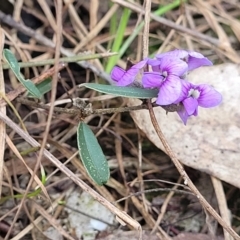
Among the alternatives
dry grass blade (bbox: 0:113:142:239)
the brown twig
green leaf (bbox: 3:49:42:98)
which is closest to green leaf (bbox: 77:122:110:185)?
dry grass blade (bbox: 0:113:142:239)

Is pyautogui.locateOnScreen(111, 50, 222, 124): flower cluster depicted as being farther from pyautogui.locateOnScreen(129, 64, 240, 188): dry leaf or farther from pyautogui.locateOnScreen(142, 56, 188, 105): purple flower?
pyautogui.locateOnScreen(129, 64, 240, 188): dry leaf

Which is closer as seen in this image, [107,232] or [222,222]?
[222,222]

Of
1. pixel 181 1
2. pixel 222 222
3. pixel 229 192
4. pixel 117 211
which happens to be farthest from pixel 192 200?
pixel 181 1

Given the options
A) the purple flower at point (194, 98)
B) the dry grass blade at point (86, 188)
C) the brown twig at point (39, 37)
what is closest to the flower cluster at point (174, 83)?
the purple flower at point (194, 98)

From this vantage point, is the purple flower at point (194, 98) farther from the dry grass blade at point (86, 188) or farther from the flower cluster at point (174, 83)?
the dry grass blade at point (86, 188)

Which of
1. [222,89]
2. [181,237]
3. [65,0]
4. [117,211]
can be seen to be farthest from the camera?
[65,0]

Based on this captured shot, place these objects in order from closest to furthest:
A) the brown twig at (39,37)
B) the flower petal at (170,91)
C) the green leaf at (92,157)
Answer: the flower petal at (170,91), the green leaf at (92,157), the brown twig at (39,37)

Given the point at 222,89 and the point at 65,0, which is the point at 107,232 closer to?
the point at 222,89

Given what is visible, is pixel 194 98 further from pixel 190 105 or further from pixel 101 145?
pixel 101 145

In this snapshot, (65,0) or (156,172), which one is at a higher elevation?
(65,0)
